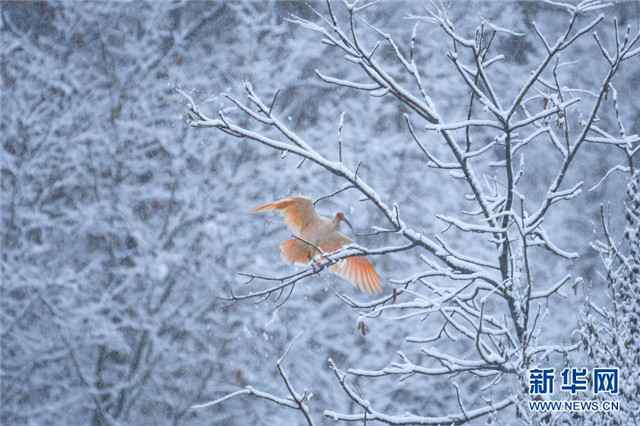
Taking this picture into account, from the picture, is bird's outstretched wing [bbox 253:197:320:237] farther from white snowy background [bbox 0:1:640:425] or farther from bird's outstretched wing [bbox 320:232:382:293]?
white snowy background [bbox 0:1:640:425]

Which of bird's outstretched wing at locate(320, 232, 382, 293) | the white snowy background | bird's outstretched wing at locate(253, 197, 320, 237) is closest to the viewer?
bird's outstretched wing at locate(253, 197, 320, 237)

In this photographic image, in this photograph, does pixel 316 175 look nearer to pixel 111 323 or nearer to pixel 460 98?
pixel 460 98

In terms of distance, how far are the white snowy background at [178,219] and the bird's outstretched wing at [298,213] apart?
16.4 feet

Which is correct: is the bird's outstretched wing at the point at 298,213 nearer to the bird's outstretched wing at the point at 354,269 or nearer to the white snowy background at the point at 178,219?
the bird's outstretched wing at the point at 354,269

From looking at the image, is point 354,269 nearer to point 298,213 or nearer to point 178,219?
point 298,213

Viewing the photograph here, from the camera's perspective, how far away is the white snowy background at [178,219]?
9.01 m

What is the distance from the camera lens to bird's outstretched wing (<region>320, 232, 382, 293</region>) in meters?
4.01

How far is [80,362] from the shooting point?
9.11 metres

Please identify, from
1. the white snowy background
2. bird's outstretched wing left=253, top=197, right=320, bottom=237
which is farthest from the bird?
the white snowy background

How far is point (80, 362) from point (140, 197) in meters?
2.03

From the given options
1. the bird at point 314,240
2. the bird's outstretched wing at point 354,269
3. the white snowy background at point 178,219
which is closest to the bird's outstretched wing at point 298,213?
the bird at point 314,240

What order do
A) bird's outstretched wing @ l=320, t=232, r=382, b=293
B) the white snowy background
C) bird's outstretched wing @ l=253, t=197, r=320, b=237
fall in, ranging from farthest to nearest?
the white snowy background
bird's outstretched wing @ l=320, t=232, r=382, b=293
bird's outstretched wing @ l=253, t=197, r=320, b=237

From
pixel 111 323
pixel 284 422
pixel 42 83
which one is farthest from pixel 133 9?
pixel 284 422

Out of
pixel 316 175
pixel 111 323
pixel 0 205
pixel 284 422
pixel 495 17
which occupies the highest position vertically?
pixel 495 17
